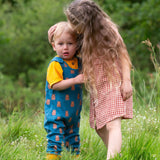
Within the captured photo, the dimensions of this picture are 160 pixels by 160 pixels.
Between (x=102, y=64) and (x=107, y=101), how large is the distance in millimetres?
308

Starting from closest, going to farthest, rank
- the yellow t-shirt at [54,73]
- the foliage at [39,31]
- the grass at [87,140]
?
the grass at [87,140] → the yellow t-shirt at [54,73] → the foliage at [39,31]

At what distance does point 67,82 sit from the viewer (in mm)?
2766

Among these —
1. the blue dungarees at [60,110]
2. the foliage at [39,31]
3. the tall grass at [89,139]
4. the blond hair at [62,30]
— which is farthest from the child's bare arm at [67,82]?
the foliage at [39,31]

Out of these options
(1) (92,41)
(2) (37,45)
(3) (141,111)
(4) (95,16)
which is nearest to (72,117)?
(1) (92,41)

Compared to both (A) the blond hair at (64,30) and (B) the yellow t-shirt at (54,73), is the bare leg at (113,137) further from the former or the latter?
(A) the blond hair at (64,30)

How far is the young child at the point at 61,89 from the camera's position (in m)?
2.86

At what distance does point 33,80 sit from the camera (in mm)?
11188

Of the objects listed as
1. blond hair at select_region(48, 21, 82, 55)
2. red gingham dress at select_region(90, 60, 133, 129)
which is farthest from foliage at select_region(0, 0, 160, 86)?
red gingham dress at select_region(90, 60, 133, 129)

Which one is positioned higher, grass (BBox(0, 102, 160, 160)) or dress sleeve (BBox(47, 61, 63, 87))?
dress sleeve (BBox(47, 61, 63, 87))

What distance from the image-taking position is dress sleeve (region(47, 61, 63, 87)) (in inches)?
111

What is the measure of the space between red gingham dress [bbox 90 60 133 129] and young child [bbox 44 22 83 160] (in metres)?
0.22

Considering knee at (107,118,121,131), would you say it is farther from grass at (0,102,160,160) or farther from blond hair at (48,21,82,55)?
blond hair at (48,21,82,55)

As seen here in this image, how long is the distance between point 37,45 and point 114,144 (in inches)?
382

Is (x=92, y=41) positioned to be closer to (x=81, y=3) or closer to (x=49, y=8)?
(x=81, y=3)
